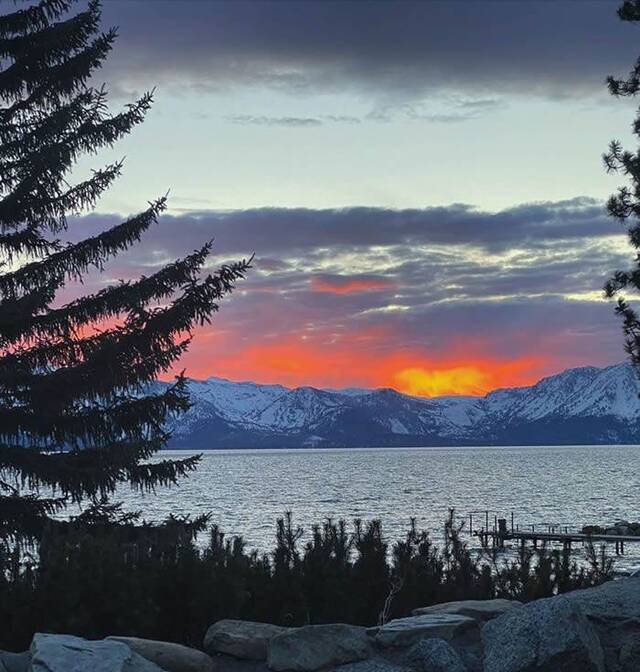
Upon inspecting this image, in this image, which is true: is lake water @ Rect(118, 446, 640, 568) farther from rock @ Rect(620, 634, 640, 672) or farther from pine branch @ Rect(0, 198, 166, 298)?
rock @ Rect(620, 634, 640, 672)

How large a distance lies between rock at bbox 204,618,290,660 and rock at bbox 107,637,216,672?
48 cm

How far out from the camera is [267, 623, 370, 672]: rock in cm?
892

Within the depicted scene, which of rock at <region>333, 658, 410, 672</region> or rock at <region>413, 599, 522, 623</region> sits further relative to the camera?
rock at <region>413, 599, 522, 623</region>

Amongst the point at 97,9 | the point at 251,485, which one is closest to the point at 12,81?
the point at 97,9

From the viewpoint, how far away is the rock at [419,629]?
30.9 feet

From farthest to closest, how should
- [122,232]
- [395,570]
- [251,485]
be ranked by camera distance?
[251,485] → [122,232] → [395,570]

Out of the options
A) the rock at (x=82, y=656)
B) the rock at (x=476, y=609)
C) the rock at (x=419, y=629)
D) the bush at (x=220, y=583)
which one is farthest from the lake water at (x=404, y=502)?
the rock at (x=82, y=656)

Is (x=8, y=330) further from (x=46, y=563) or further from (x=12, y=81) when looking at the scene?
(x=46, y=563)

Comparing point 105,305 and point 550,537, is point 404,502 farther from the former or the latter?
point 105,305

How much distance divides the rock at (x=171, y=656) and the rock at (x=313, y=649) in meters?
0.66

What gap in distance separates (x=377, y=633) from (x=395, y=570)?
9.48 ft

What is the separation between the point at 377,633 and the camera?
956cm

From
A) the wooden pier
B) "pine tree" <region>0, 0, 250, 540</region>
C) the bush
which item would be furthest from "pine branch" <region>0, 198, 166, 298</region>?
the wooden pier

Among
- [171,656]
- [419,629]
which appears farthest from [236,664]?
[419,629]
